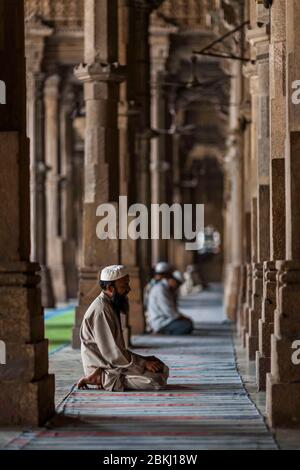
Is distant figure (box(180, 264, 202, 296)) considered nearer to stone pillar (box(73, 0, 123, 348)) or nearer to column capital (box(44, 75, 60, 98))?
column capital (box(44, 75, 60, 98))

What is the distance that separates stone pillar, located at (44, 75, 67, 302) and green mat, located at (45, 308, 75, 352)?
3.85 m

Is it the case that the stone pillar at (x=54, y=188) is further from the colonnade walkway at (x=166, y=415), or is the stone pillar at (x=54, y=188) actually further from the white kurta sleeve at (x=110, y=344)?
the white kurta sleeve at (x=110, y=344)

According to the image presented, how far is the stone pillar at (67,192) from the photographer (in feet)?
98.1

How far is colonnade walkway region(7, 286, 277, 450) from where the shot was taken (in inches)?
296

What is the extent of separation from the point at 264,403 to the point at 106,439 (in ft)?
7.83

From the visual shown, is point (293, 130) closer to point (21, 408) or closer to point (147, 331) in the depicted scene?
point (21, 408)

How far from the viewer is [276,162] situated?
10531mm

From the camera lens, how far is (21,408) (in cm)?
829

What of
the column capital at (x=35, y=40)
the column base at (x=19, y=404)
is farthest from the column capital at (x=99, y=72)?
the column capital at (x=35, y=40)

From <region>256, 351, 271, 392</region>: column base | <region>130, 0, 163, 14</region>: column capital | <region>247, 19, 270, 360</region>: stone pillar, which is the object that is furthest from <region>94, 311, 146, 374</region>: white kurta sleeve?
<region>130, 0, 163, 14</region>: column capital

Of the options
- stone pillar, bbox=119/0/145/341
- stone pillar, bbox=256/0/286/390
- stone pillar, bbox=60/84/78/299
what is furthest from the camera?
stone pillar, bbox=60/84/78/299

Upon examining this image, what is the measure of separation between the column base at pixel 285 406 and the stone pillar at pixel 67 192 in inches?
841

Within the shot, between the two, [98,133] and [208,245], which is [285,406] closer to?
[98,133]

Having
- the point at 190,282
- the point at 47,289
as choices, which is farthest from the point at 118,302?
the point at 190,282
